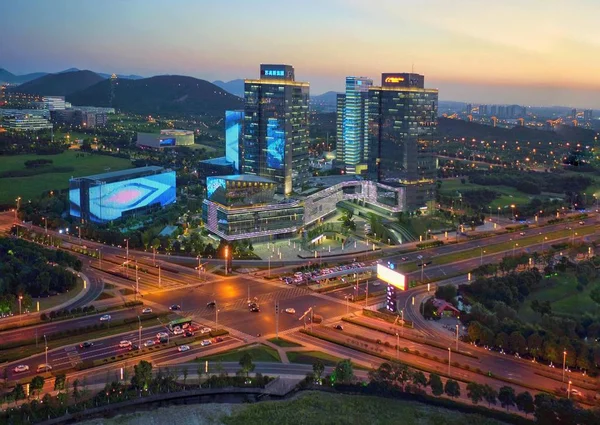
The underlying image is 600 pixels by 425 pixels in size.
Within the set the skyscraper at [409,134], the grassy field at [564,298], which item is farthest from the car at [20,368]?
the skyscraper at [409,134]

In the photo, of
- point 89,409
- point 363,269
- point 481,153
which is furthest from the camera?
point 481,153

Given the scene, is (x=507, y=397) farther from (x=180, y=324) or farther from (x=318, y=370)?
(x=180, y=324)

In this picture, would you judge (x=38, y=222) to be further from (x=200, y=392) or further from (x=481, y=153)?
(x=481, y=153)

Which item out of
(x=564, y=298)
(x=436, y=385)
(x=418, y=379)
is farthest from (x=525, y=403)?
(x=564, y=298)

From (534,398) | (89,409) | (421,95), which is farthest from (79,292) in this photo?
(421,95)

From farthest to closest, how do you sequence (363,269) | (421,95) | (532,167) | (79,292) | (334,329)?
1. (532,167)
2. (421,95)
3. (363,269)
4. (79,292)
5. (334,329)

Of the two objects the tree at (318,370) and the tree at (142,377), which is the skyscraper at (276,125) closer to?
the tree at (318,370)
